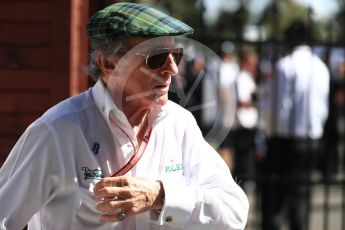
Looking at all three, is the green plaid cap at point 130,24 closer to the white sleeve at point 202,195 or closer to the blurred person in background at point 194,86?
the white sleeve at point 202,195

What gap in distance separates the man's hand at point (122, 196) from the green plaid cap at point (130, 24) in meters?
0.41

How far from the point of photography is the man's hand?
221 centimetres

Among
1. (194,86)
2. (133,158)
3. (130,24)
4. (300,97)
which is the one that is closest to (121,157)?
(133,158)

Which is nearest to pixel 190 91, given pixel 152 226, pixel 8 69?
pixel 152 226

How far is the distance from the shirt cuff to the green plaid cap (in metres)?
0.43

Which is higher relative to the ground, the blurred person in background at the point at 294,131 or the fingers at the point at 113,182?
the fingers at the point at 113,182

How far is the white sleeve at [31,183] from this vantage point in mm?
2322

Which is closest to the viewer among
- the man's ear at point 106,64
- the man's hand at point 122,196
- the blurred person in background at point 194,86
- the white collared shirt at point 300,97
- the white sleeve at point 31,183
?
the man's hand at point 122,196

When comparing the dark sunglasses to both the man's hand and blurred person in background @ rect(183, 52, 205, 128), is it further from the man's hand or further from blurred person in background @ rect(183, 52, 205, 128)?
blurred person in background @ rect(183, 52, 205, 128)

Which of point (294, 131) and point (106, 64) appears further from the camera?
Answer: point (294, 131)

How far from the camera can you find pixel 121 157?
95.0 inches

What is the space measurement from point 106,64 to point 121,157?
28 cm

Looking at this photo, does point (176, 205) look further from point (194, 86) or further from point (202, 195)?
point (194, 86)

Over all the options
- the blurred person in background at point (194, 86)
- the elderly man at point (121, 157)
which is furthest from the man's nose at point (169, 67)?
the blurred person in background at point (194, 86)
